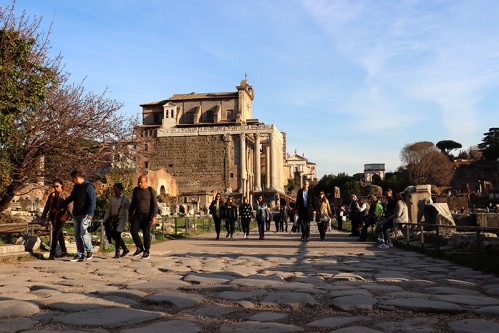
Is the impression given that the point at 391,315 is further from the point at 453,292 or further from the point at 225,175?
the point at 225,175

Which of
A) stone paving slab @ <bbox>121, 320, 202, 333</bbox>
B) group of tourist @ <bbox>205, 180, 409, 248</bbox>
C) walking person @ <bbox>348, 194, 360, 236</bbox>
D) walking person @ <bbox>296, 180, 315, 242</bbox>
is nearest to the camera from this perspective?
stone paving slab @ <bbox>121, 320, 202, 333</bbox>

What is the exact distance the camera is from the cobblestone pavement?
10.9 feet

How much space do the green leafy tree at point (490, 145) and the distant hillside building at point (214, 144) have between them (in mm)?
33557

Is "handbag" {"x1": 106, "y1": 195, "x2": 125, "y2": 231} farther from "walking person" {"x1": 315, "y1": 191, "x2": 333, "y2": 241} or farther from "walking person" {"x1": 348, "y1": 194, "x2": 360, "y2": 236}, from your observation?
"walking person" {"x1": 348, "y1": 194, "x2": 360, "y2": 236}

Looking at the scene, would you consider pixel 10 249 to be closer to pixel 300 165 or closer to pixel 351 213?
pixel 351 213

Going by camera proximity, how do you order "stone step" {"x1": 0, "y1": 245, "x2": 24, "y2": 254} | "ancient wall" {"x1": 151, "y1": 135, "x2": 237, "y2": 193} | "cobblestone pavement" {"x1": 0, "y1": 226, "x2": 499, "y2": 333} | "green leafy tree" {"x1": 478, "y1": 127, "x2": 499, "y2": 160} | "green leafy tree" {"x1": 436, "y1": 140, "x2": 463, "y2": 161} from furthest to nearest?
"green leafy tree" {"x1": 436, "y1": 140, "x2": 463, "y2": 161} < "green leafy tree" {"x1": 478, "y1": 127, "x2": 499, "y2": 160} < "ancient wall" {"x1": 151, "y1": 135, "x2": 237, "y2": 193} < "stone step" {"x1": 0, "y1": 245, "x2": 24, "y2": 254} < "cobblestone pavement" {"x1": 0, "y1": 226, "x2": 499, "y2": 333}

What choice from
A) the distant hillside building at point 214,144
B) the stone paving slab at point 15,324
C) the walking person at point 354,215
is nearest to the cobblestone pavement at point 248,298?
the stone paving slab at point 15,324

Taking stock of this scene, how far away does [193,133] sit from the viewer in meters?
70.4

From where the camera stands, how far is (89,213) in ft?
26.7

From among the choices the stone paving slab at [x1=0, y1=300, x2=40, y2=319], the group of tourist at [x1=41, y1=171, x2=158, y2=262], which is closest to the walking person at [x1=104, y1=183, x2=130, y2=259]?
the group of tourist at [x1=41, y1=171, x2=158, y2=262]

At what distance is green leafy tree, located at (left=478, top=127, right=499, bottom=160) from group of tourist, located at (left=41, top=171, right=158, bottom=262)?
264 ft

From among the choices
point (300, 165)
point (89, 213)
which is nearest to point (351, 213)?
point (89, 213)

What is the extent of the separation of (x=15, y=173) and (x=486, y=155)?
80535 millimetres

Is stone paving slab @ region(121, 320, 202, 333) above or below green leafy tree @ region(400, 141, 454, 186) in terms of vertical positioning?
below
